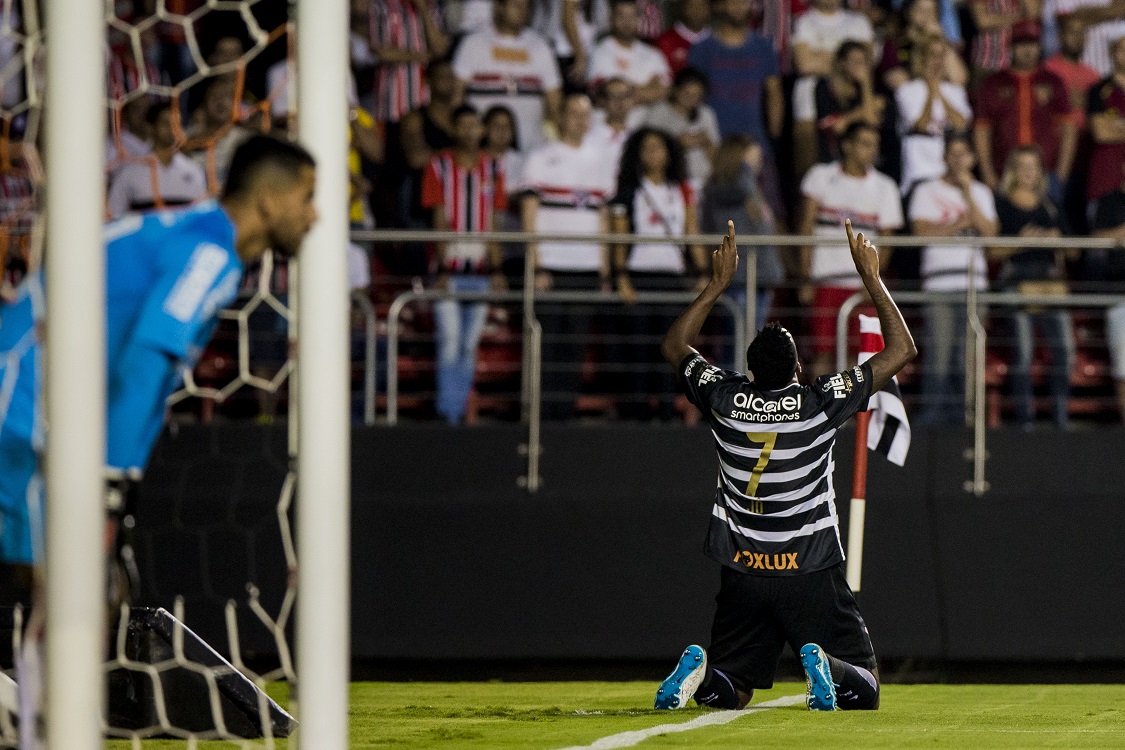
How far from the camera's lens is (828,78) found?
1017cm

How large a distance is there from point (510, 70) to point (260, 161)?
6.27 m

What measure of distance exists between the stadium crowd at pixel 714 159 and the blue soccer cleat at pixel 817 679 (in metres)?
3.45

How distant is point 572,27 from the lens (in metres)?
10.4

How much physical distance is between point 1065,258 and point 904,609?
2.48m

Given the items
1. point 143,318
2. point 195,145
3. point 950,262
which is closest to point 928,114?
point 950,262

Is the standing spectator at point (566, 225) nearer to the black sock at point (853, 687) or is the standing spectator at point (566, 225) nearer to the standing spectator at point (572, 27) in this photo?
the standing spectator at point (572, 27)

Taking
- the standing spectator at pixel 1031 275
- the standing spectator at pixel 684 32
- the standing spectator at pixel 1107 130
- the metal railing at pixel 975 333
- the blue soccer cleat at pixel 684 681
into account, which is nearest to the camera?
the blue soccer cleat at pixel 684 681

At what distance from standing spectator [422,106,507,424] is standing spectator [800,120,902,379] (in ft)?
6.26

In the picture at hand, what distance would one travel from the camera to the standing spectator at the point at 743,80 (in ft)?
33.1

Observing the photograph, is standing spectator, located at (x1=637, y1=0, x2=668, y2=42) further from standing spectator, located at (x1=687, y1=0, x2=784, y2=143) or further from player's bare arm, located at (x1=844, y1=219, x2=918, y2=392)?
player's bare arm, located at (x1=844, y1=219, x2=918, y2=392)

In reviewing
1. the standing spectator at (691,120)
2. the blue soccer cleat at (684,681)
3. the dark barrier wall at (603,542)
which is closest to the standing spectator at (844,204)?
the standing spectator at (691,120)

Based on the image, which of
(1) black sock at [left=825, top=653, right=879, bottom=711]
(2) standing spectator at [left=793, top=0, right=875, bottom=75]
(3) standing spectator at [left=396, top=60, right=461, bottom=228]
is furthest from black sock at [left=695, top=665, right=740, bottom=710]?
(2) standing spectator at [left=793, top=0, right=875, bottom=75]

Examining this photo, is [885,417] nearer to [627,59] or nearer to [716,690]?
[716,690]

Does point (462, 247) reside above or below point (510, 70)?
below
